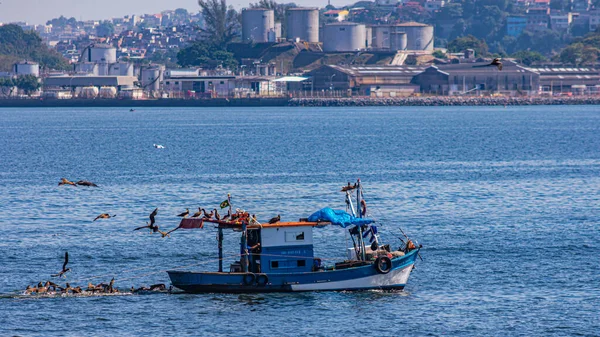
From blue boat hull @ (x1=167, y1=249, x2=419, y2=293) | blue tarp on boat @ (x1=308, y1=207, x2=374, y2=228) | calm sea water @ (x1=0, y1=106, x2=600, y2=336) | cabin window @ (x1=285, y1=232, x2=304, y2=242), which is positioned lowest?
calm sea water @ (x1=0, y1=106, x2=600, y2=336)

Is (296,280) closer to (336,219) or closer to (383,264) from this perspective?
(336,219)

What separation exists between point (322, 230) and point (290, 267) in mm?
13754

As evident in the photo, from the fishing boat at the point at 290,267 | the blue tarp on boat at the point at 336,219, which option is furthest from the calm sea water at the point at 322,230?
the blue tarp on boat at the point at 336,219

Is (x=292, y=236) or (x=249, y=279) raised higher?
(x=292, y=236)

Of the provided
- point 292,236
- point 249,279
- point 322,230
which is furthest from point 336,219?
point 322,230

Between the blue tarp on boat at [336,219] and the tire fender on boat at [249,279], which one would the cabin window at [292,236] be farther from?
the tire fender on boat at [249,279]

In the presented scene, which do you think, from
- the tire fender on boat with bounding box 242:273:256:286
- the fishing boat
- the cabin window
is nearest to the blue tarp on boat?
the fishing boat

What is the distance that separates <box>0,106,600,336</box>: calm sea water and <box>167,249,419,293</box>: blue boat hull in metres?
0.40

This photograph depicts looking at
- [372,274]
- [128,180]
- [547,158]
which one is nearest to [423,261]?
[372,274]

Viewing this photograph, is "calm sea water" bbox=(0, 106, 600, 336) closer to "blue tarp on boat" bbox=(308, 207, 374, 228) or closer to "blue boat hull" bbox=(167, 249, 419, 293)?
"blue boat hull" bbox=(167, 249, 419, 293)

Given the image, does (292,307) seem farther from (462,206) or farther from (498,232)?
(462,206)

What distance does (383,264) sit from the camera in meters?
41.9

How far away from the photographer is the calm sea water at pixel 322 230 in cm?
3903

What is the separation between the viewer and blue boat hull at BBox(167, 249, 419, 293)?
4197 centimetres
